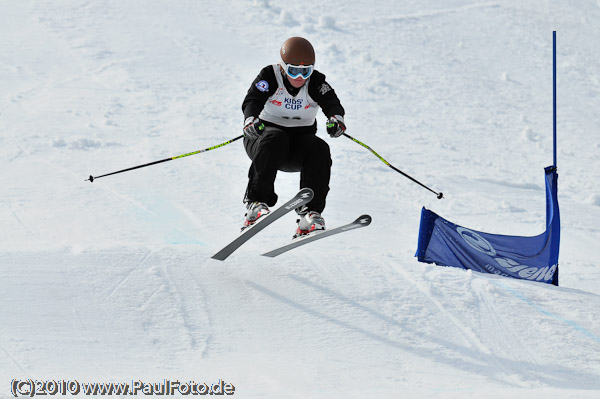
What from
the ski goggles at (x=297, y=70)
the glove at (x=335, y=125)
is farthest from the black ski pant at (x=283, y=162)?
the ski goggles at (x=297, y=70)

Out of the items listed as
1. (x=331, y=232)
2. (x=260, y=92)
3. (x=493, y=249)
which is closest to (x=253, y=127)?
(x=260, y=92)

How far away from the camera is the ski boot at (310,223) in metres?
5.51

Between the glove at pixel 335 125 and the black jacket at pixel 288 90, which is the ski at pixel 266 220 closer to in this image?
the glove at pixel 335 125

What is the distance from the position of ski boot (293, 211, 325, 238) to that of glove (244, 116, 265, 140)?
70 cm

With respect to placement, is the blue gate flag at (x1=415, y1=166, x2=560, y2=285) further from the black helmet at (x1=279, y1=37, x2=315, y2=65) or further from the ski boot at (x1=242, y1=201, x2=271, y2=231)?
the black helmet at (x1=279, y1=37, x2=315, y2=65)

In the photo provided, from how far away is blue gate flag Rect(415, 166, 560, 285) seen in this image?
6.05m

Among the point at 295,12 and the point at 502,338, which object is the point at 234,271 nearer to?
the point at 502,338

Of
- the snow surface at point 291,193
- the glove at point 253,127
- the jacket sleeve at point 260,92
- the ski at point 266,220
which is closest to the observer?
the snow surface at point 291,193

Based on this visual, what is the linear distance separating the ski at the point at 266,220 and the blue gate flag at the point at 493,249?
1178 mm

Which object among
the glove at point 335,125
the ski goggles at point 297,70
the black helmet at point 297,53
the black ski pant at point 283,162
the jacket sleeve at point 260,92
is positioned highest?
the black helmet at point 297,53

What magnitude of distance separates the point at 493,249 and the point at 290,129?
6.39ft

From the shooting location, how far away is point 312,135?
570cm

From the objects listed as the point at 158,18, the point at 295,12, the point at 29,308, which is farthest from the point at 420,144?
the point at 29,308

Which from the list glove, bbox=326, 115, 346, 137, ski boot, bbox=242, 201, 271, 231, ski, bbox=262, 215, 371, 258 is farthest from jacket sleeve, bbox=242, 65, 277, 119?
ski, bbox=262, 215, 371, 258
